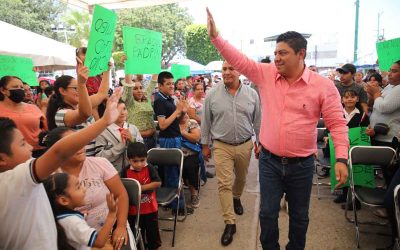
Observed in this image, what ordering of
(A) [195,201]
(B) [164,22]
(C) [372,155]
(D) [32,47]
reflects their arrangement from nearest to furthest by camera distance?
(C) [372,155], (A) [195,201], (D) [32,47], (B) [164,22]

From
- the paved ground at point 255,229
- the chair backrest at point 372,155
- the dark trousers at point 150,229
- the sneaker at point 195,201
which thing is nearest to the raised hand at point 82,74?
the dark trousers at point 150,229

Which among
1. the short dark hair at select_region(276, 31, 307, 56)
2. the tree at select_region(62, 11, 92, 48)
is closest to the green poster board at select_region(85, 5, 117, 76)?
the short dark hair at select_region(276, 31, 307, 56)

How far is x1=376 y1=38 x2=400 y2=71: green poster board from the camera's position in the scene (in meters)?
4.20

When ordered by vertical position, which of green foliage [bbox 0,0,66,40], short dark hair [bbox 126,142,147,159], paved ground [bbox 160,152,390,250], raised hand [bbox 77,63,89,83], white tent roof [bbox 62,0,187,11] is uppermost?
green foliage [bbox 0,0,66,40]

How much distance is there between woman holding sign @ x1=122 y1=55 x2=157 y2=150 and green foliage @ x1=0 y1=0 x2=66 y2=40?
1266 inches

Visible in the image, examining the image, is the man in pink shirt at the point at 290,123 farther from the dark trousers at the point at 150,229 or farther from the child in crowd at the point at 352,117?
the child in crowd at the point at 352,117

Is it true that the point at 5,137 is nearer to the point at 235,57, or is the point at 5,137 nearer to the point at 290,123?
the point at 235,57

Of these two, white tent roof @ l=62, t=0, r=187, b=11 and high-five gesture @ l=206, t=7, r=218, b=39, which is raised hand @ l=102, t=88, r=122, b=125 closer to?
high-five gesture @ l=206, t=7, r=218, b=39

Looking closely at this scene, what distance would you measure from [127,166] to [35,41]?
4.59 m

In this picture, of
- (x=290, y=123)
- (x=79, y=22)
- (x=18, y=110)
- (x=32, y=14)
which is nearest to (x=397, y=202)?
(x=290, y=123)

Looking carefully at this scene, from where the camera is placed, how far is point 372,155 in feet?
11.4

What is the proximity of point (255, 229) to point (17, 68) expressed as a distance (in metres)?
3.88

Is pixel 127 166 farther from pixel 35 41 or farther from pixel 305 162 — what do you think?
pixel 35 41

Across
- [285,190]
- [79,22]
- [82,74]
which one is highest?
[79,22]
